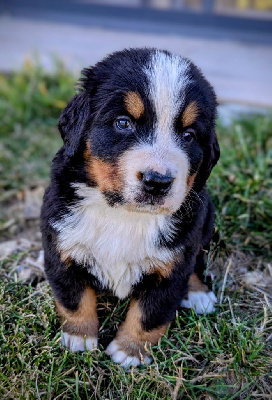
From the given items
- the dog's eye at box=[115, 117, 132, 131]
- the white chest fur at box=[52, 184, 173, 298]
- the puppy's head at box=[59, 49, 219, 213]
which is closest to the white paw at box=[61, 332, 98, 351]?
the white chest fur at box=[52, 184, 173, 298]

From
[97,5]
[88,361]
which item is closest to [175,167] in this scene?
[88,361]

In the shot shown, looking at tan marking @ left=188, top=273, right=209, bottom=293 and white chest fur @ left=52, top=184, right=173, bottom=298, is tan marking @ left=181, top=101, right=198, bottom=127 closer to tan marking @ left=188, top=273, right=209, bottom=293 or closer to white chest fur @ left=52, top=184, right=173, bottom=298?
white chest fur @ left=52, top=184, right=173, bottom=298

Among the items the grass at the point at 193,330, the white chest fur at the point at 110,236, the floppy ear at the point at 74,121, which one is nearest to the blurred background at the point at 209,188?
the grass at the point at 193,330

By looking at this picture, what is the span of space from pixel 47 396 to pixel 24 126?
4.10m

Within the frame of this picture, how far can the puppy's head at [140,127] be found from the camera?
2518mm

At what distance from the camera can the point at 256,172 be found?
4406 mm

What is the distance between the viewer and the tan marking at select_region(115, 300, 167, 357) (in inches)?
118

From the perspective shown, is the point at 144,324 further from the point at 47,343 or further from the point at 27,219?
the point at 27,219

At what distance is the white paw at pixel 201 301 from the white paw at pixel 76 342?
69 centimetres

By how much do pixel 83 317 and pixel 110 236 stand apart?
0.56 metres

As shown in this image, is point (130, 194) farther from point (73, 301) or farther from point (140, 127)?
point (73, 301)

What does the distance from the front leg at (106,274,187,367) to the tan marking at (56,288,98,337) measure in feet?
0.58

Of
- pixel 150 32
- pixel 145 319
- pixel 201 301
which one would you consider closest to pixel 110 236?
pixel 145 319

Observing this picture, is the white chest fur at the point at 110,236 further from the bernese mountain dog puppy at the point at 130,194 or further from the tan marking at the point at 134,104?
the tan marking at the point at 134,104
